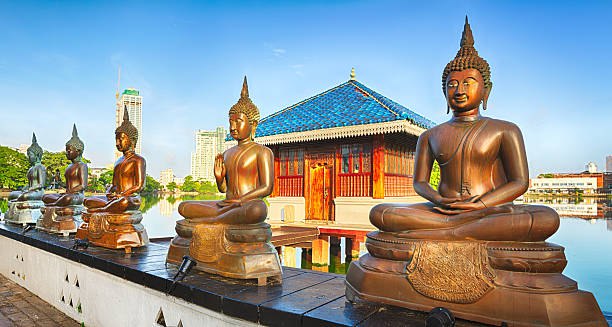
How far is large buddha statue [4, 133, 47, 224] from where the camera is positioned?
7.47 metres

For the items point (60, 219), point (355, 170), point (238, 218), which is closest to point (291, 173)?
point (355, 170)

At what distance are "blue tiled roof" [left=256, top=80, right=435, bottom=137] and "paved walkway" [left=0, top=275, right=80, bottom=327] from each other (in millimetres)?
7245

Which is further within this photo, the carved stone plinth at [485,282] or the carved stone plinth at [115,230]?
the carved stone plinth at [115,230]

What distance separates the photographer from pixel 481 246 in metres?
2.11

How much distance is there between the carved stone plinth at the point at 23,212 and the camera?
292 inches

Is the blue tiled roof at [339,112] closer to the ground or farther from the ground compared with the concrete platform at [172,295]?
farther from the ground

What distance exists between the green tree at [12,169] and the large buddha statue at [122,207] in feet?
87.6

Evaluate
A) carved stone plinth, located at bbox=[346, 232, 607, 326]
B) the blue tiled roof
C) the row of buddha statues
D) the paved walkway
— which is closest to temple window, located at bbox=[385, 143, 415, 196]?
the blue tiled roof

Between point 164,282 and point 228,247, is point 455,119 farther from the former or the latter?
point 164,282

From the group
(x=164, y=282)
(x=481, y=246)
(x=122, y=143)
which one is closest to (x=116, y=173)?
(x=122, y=143)

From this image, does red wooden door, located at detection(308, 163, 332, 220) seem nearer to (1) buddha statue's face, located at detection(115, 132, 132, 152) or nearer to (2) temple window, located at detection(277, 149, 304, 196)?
(2) temple window, located at detection(277, 149, 304, 196)

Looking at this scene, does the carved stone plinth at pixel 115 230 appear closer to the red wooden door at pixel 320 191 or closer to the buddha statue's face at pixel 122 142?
the buddha statue's face at pixel 122 142

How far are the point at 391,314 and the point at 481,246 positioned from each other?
64cm

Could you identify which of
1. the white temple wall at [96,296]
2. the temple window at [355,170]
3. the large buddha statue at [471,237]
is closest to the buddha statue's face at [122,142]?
the white temple wall at [96,296]
